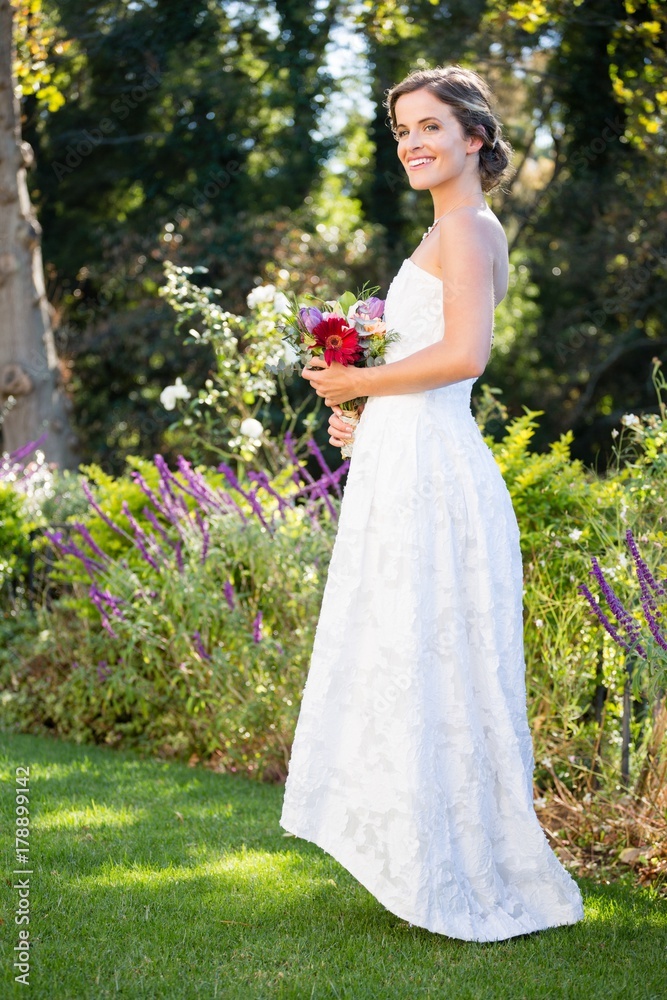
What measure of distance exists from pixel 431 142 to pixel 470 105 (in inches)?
5.5

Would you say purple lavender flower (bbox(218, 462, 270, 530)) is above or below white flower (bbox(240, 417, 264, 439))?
below

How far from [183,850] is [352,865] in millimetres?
896

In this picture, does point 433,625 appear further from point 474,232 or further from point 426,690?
point 474,232

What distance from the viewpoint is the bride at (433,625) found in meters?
2.65

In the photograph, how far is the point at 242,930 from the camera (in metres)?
2.79

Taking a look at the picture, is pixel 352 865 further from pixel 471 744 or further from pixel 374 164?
pixel 374 164

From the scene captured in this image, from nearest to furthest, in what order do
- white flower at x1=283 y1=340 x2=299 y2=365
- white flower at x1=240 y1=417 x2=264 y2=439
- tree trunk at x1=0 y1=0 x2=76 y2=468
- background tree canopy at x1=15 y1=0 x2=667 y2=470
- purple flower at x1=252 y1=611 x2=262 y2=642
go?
white flower at x1=283 y1=340 x2=299 y2=365
purple flower at x1=252 y1=611 x2=262 y2=642
white flower at x1=240 y1=417 x2=264 y2=439
tree trunk at x1=0 y1=0 x2=76 y2=468
background tree canopy at x1=15 y1=0 x2=667 y2=470

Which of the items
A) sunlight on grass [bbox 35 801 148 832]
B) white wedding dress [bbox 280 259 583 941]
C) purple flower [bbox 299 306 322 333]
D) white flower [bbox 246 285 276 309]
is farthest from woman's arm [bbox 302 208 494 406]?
white flower [bbox 246 285 276 309]

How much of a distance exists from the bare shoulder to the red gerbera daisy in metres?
0.32

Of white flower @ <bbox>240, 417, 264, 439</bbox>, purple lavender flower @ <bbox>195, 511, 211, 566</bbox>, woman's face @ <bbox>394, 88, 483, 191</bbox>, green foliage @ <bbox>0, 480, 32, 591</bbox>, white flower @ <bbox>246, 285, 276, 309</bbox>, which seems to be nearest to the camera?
woman's face @ <bbox>394, 88, 483, 191</bbox>

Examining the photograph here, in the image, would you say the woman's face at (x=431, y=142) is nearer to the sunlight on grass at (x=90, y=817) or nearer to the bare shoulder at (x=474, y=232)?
the bare shoulder at (x=474, y=232)

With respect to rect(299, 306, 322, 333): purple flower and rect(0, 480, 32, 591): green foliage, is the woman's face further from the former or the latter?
rect(0, 480, 32, 591): green foliage

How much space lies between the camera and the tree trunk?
9734 millimetres

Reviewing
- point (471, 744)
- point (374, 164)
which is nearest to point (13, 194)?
point (374, 164)
